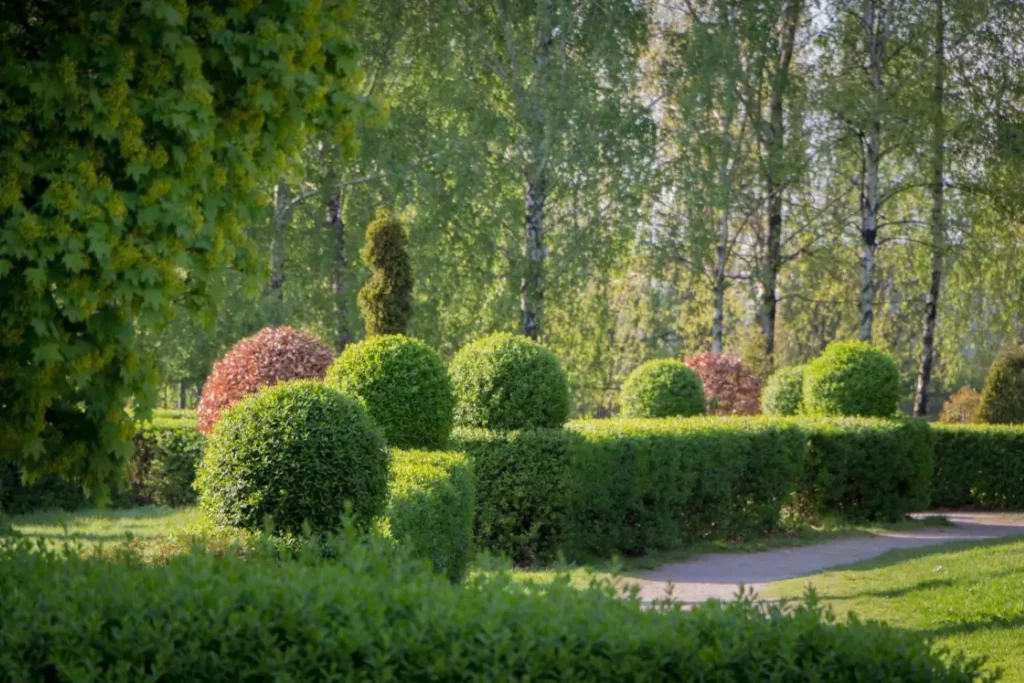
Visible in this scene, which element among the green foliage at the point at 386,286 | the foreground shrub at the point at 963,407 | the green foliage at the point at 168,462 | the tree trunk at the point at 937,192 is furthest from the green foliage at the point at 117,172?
the foreground shrub at the point at 963,407

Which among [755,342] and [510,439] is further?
[755,342]

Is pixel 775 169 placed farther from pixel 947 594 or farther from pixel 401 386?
pixel 401 386

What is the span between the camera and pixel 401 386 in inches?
407

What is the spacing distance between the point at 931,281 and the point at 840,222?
2.29 meters

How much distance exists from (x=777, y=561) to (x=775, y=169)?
13476 millimetres

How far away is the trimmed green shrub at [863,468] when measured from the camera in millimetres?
16609

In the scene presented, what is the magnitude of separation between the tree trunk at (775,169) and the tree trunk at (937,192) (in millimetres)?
3095

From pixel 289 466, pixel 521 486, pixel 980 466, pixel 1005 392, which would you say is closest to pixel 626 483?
pixel 521 486

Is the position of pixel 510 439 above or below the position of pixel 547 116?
below

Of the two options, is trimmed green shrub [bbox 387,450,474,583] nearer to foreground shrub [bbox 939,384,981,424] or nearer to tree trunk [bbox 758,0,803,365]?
tree trunk [bbox 758,0,803,365]

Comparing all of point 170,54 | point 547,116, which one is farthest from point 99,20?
point 547,116

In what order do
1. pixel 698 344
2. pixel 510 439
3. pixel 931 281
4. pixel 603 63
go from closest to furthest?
pixel 510 439, pixel 603 63, pixel 931 281, pixel 698 344

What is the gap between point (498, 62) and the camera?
2284 cm

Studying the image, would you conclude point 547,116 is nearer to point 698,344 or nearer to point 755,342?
point 755,342
